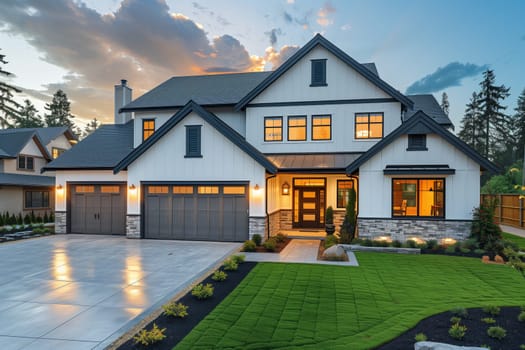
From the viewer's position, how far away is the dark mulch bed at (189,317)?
494cm

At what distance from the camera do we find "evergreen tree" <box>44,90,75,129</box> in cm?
6050

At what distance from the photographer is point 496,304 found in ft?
21.9

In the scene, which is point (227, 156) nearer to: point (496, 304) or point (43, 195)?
point (496, 304)

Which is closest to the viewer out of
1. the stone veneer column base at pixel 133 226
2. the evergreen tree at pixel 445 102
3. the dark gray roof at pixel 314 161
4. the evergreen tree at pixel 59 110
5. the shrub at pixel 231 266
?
the shrub at pixel 231 266

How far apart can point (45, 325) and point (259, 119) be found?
13.4 meters

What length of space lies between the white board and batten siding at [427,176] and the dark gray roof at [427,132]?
0.23 meters

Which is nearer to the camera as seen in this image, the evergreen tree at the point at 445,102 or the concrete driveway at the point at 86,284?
the concrete driveway at the point at 86,284

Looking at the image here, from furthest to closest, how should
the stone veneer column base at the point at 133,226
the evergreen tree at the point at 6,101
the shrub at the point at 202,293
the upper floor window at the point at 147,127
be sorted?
the evergreen tree at the point at 6,101, the upper floor window at the point at 147,127, the stone veneer column base at the point at 133,226, the shrub at the point at 202,293

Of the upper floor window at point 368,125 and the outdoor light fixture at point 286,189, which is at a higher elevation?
the upper floor window at point 368,125

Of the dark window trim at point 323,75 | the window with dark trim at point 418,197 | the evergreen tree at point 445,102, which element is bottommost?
the window with dark trim at point 418,197

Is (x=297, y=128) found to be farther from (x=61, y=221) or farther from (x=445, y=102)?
(x=445, y=102)

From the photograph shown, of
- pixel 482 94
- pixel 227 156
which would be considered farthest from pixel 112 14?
pixel 482 94

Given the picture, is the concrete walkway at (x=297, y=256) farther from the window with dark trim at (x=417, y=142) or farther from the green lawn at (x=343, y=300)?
the window with dark trim at (x=417, y=142)

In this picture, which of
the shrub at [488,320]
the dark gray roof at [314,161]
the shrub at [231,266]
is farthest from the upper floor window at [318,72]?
the shrub at [488,320]
